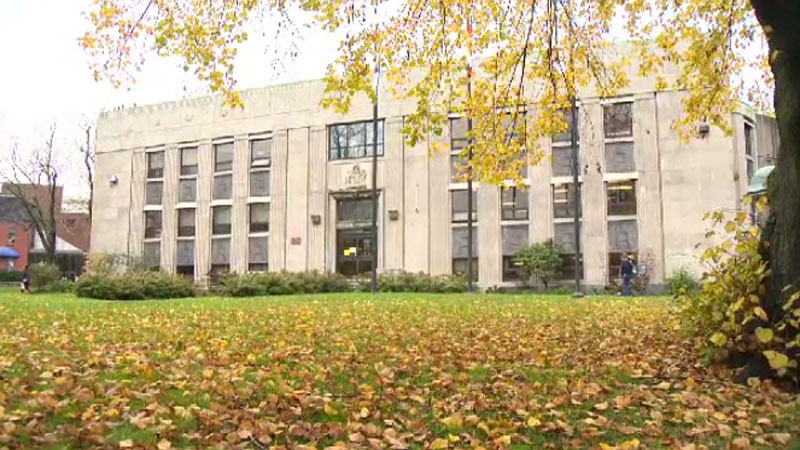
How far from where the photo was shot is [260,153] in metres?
43.6

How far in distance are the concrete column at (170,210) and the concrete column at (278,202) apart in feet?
25.2

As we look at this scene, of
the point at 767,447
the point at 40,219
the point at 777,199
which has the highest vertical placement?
the point at 40,219

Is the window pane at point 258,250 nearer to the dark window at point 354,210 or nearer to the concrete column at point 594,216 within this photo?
the dark window at point 354,210

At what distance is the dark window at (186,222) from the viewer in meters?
45.0

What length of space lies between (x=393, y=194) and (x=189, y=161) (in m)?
15.5

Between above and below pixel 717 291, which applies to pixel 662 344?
below

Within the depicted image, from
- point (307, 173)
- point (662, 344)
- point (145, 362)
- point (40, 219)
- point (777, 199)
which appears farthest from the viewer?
point (40, 219)

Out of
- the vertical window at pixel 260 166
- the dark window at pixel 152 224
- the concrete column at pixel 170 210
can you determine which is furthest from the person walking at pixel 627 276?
the dark window at pixel 152 224

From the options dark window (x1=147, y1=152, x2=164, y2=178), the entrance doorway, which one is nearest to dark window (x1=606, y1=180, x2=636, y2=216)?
the entrance doorway

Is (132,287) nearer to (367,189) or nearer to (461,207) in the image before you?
(367,189)

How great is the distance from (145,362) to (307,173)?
35.0 m

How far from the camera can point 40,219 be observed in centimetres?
4975

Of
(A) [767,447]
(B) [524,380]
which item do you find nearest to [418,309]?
(B) [524,380]

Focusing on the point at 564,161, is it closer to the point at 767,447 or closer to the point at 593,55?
the point at 593,55
